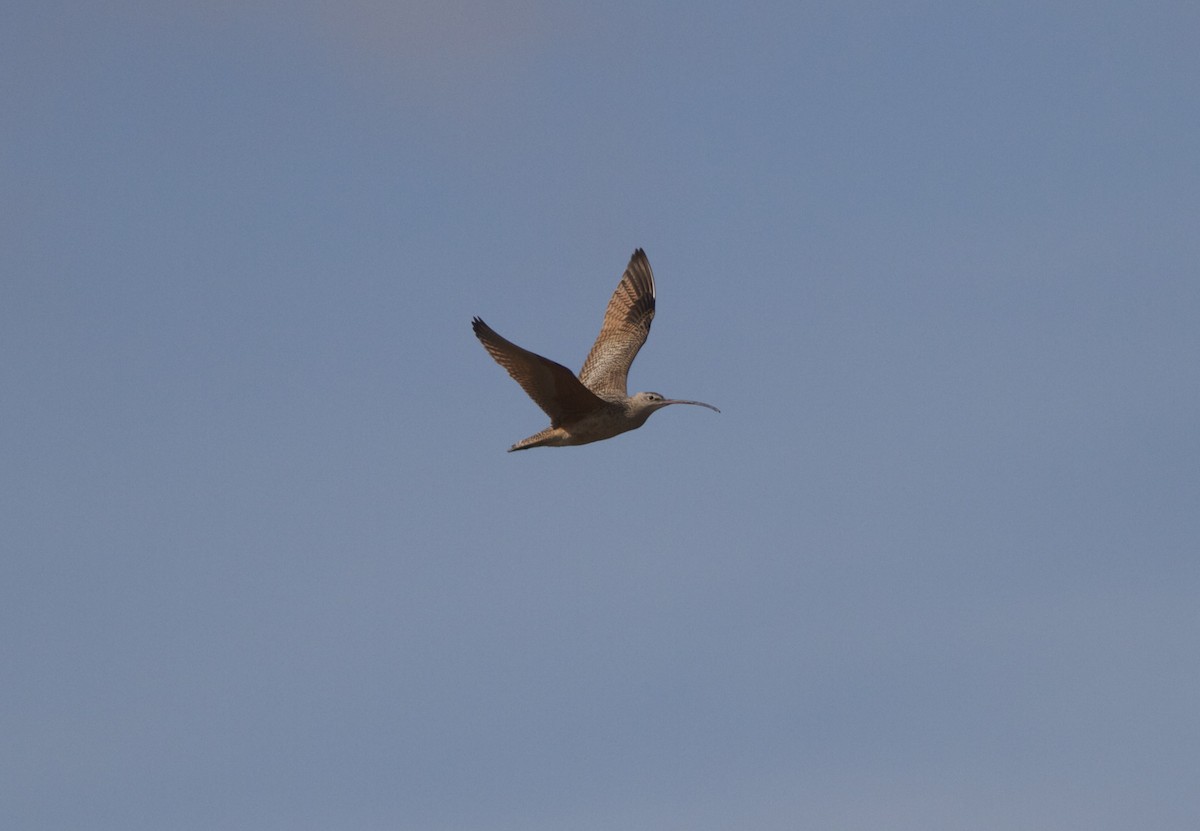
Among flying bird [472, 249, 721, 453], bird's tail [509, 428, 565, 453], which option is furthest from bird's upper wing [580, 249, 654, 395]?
bird's tail [509, 428, 565, 453]

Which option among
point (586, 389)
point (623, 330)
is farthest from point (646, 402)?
point (623, 330)

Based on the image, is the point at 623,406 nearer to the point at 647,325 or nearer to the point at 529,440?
the point at 529,440

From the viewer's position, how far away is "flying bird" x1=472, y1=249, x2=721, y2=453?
Result: 30.7 metres

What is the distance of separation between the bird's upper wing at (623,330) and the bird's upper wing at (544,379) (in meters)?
3.41

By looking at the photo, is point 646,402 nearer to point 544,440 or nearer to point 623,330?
point 544,440

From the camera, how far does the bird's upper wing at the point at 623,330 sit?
3691 centimetres

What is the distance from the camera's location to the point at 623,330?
3919 cm

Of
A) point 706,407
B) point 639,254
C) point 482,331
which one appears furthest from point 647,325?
point 482,331

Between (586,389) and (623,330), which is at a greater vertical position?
(623,330)

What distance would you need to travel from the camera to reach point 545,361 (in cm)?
3005

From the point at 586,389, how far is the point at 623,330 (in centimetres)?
801

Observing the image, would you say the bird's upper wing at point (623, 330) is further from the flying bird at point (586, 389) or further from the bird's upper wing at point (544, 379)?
the bird's upper wing at point (544, 379)

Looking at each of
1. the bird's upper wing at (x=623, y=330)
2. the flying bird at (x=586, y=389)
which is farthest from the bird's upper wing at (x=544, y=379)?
the bird's upper wing at (x=623, y=330)

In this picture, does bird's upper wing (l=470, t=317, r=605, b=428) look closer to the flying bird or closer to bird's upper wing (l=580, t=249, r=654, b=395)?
the flying bird
